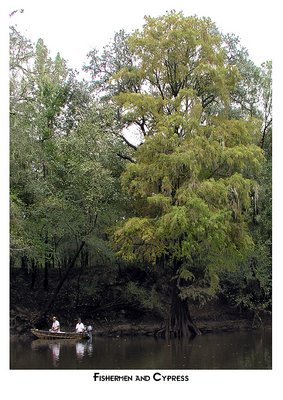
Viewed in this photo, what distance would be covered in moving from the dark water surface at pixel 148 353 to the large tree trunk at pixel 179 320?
72 centimetres

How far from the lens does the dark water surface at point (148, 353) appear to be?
1856 centimetres

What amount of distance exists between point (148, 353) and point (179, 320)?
5518mm

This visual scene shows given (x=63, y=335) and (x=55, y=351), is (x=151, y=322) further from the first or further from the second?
(x=55, y=351)

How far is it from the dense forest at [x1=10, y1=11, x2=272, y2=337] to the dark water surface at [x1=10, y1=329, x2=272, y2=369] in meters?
2.53

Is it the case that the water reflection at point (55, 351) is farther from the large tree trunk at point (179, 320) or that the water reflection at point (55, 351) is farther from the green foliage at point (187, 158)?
the large tree trunk at point (179, 320)

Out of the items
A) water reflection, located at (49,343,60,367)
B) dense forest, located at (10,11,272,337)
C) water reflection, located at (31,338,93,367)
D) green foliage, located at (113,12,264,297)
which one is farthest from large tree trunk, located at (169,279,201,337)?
water reflection, located at (49,343,60,367)

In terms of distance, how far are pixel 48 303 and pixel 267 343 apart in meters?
11.7

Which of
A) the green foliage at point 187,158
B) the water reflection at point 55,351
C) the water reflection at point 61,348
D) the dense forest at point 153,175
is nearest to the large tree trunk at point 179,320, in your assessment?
the dense forest at point 153,175

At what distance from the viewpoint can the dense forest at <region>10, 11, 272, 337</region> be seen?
82.0 ft

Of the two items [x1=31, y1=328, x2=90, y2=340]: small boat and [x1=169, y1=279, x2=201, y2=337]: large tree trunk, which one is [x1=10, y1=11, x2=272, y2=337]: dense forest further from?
[x1=31, y1=328, x2=90, y2=340]: small boat

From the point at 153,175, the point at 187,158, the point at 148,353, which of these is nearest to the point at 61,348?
the point at 148,353

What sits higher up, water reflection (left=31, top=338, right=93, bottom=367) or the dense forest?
the dense forest

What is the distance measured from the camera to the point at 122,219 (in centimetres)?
2894

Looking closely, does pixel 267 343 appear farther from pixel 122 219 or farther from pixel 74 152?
pixel 74 152
